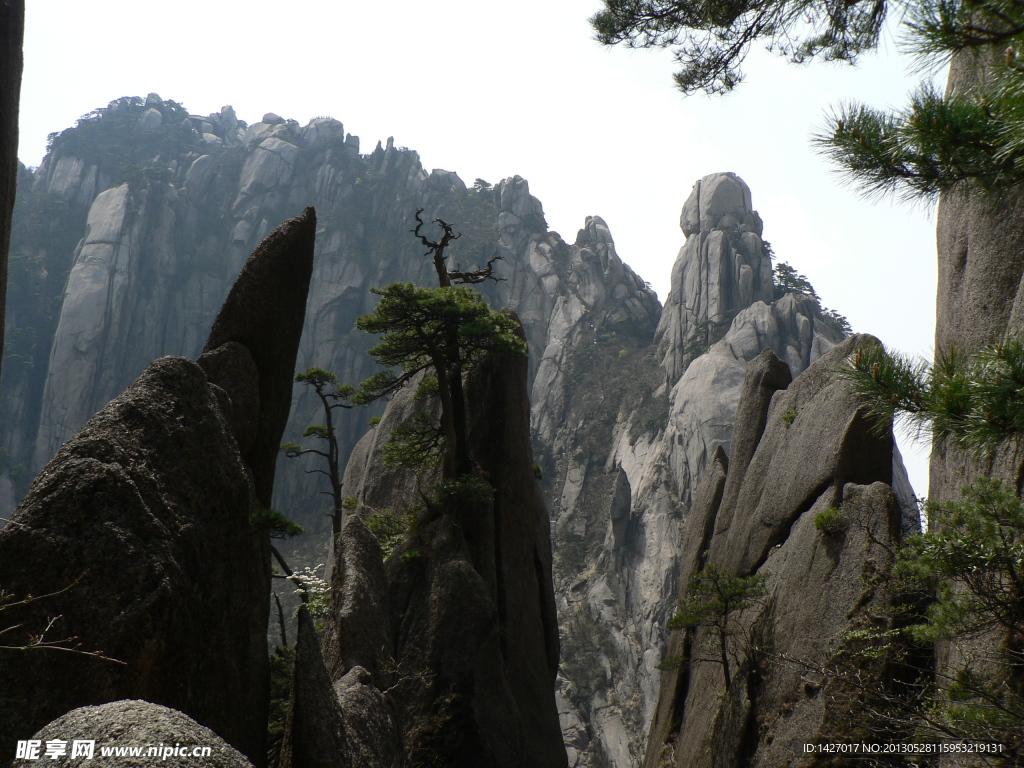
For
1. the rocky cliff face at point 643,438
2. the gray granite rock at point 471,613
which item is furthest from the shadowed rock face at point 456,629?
the rocky cliff face at point 643,438

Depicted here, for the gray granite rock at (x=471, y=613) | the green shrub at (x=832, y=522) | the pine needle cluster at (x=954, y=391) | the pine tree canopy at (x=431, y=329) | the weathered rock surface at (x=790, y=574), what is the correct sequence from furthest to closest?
the pine tree canopy at (x=431, y=329) < the green shrub at (x=832, y=522) < the weathered rock surface at (x=790, y=574) < the gray granite rock at (x=471, y=613) < the pine needle cluster at (x=954, y=391)

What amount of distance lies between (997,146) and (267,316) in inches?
301

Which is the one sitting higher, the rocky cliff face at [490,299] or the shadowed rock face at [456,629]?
the rocky cliff face at [490,299]

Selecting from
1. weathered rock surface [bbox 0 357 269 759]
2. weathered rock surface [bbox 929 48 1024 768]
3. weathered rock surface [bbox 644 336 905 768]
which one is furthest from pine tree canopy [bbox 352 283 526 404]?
weathered rock surface [bbox 929 48 1024 768]

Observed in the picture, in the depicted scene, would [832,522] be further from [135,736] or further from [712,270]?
[712,270]

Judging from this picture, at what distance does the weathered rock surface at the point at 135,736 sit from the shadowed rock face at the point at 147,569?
2.04 ft

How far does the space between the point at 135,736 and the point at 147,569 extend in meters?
2.17

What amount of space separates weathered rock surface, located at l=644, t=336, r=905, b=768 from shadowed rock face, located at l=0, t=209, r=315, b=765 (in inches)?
242

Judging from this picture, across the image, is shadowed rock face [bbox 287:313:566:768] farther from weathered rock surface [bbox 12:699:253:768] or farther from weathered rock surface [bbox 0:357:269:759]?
weathered rock surface [bbox 12:699:253:768]

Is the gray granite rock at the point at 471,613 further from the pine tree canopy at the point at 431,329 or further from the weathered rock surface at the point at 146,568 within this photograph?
the weathered rock surface at the point at 146,568

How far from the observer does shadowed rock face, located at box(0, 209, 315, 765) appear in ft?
13.1

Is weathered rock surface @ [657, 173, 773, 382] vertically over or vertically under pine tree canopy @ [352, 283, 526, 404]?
over

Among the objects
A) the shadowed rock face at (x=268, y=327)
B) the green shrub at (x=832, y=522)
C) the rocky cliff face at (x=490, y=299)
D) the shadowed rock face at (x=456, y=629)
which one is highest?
the rocky cliff face at (x=490, y=299)

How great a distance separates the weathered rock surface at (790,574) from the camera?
31.4ft
